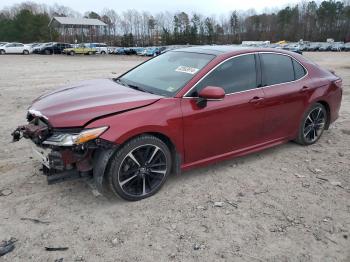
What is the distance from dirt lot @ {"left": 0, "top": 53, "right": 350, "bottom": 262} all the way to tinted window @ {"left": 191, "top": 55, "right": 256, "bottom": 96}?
3.81 feet

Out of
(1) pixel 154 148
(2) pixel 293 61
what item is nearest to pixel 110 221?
(1) pixel 154 148

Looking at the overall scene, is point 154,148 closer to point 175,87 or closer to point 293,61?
point 175,87

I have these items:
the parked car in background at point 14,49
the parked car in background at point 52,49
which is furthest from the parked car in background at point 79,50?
the parked car in background at point 14,49

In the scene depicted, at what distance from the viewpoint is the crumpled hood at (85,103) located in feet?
11.1

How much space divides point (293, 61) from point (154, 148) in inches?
110

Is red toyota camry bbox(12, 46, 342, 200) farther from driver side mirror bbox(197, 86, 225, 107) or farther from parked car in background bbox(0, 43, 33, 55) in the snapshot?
parked car in background bbox(0, 43, 33, 55)

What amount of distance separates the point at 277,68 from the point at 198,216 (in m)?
2.58

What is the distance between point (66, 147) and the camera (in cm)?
332

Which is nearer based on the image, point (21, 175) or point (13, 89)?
point (21, 175)

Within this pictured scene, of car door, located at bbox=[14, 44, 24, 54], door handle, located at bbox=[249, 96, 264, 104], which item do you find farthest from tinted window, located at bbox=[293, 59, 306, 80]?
car door, located at bbox=[14, 44, 24, 54]

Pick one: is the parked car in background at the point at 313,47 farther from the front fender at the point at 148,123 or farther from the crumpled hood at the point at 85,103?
the front fender at the point at 148,123

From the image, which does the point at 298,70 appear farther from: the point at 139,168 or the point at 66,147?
the point at 66,147

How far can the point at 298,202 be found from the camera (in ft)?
12.6

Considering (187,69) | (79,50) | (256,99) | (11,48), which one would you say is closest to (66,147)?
(187,69)
